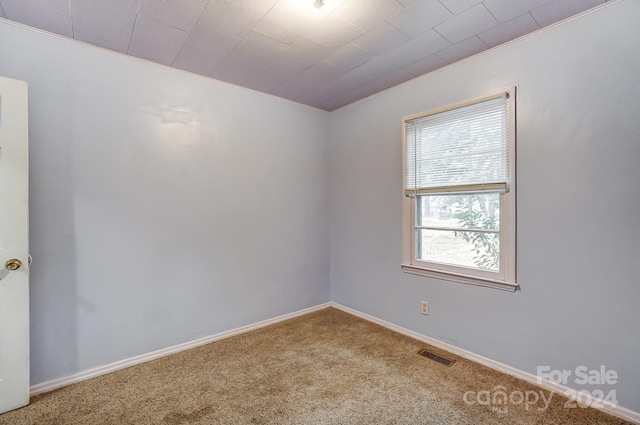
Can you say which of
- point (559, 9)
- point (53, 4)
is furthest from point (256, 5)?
point (559, 9)

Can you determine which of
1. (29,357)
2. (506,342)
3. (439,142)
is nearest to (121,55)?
(29,357)

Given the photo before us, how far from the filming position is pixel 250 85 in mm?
3010

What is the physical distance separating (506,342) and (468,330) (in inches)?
11.3

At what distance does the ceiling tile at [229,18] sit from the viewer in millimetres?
1837

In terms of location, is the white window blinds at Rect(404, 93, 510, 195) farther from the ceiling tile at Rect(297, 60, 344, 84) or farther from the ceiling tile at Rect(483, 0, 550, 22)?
the ceiling tile at Rect(297, 60, 344, 84)

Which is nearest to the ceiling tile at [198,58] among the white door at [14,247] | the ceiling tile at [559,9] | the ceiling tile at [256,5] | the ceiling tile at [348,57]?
the ceiling tile at [256,5]

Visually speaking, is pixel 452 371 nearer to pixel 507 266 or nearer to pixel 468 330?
pixel 468 330

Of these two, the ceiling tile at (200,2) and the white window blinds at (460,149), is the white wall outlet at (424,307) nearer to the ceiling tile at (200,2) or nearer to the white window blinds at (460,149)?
the white window blinds at (460,149)

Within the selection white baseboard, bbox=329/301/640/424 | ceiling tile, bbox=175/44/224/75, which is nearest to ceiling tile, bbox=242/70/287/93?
ceiling tile, bbox=175/44/224/75

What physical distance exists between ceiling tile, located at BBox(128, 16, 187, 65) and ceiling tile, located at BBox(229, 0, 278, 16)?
1.82 feet

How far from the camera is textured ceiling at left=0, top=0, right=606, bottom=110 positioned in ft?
6.06

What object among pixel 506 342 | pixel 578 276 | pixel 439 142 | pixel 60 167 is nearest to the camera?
pixel 578 276

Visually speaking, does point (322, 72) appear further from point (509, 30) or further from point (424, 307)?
point (424, 307)

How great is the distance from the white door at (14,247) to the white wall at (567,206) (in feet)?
9.85
